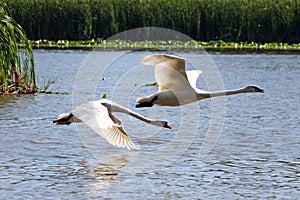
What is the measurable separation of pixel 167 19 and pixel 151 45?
2325mm

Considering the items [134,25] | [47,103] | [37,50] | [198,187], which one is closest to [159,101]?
[198,187]

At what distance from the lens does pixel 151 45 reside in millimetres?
31797

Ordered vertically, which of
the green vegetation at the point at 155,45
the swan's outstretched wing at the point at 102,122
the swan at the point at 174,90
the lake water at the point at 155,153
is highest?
the swan at the point at 174,90

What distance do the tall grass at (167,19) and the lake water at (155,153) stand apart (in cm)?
1418

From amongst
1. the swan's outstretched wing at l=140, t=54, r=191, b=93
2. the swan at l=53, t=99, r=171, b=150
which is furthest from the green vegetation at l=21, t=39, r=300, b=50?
the swan at l=53, t=99, r=171, b=150

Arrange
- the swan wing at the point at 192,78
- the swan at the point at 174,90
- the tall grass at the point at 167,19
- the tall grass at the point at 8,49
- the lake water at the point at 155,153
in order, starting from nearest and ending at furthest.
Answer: the lake water at the point at 155,153, the swan at the point at 174,90, the swan wing at the point at 192,78, the tall grass at the point at 8,49, the tall grass at the point at 167,19

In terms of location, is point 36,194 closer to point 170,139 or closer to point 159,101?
point 159,101

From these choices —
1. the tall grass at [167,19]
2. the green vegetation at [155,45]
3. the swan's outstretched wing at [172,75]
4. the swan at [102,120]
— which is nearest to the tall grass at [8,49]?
the swan's outstretched wing at [172,75]

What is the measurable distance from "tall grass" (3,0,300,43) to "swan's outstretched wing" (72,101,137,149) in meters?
23.7

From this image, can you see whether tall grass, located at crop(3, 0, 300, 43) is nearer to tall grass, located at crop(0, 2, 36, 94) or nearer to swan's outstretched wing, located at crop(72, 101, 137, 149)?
tall grass, located at crop(0, 2, 36, 94)

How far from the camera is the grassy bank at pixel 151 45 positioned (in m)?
32.1

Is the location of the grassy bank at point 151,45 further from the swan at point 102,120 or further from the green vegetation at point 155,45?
the swan at point 102,120

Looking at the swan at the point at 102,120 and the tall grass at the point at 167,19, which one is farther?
the tall grass at the point at 167,19

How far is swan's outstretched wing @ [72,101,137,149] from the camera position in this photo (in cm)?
935
